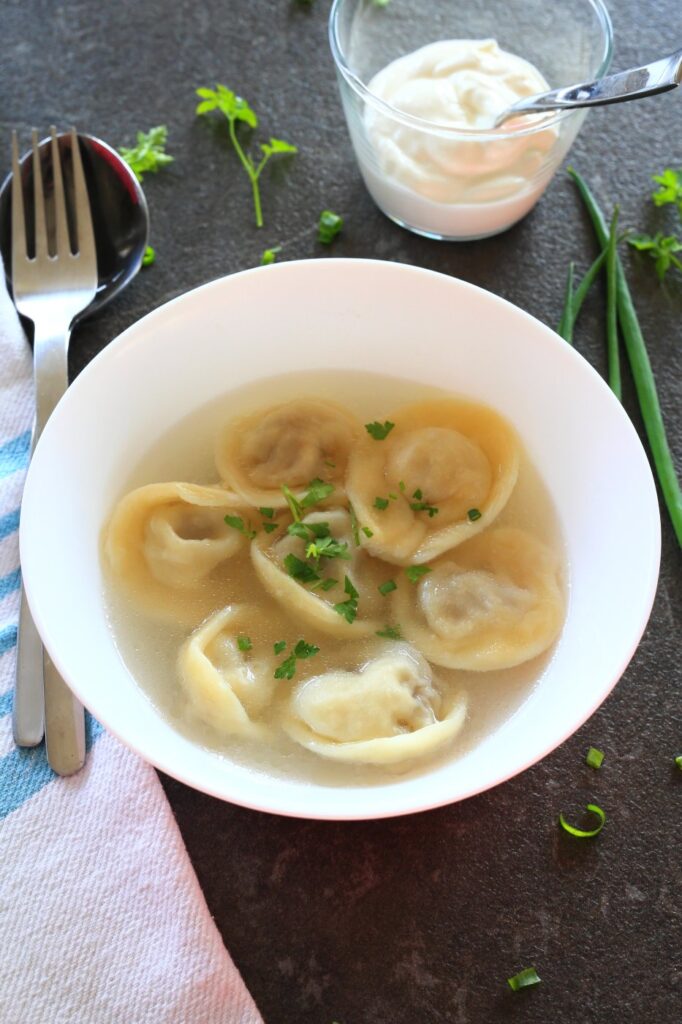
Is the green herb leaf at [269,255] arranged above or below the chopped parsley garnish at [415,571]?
above

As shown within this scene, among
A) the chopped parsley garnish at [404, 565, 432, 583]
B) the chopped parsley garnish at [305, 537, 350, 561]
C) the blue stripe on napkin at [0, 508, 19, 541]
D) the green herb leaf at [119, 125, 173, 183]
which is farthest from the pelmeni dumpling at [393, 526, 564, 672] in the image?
the green herb leaf at [119, 125, 173, 183]

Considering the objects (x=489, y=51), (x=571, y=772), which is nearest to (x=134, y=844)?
(x=571, y=772)

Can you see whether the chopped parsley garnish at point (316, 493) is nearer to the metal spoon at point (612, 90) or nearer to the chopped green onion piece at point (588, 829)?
the chopped green onion piece at point (588, 829)

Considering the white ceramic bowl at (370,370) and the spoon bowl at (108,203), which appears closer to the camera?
the white ceramic bowl at (370,370)

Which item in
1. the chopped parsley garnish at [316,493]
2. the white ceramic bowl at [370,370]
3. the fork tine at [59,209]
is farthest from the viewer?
the fork tine at [59,209]

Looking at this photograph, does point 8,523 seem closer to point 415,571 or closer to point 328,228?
point 415,571

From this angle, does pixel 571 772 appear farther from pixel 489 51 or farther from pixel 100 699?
pixel 489 51

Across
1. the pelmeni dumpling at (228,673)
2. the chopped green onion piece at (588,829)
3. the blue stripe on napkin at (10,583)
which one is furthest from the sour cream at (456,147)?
the chopped green onion piece at (588,829)
